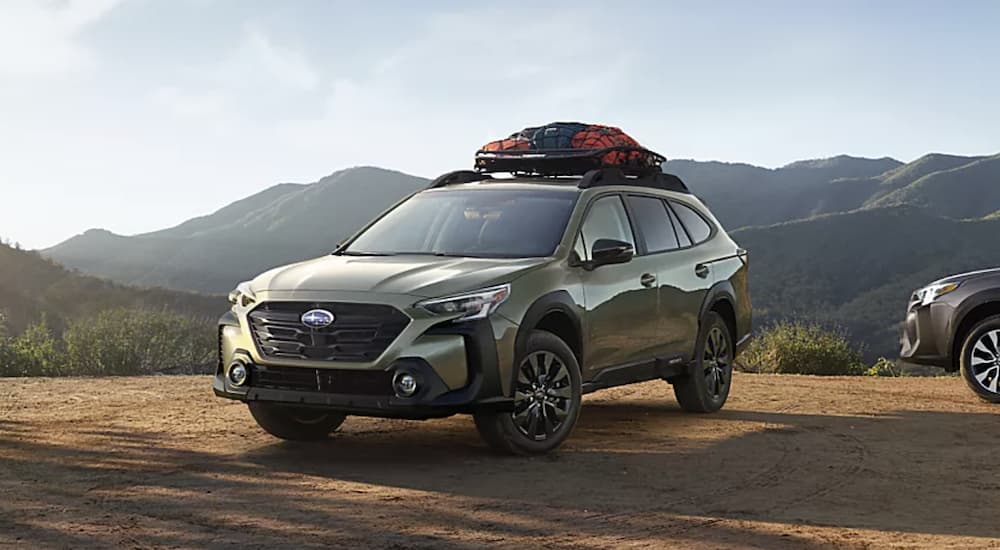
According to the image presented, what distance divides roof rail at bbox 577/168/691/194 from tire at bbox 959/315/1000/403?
3252 millimetres

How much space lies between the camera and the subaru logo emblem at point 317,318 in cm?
784

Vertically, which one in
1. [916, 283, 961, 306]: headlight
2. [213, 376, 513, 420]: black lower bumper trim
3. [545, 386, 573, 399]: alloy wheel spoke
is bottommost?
[545, 386, 573, 399]: alloy wheel spoke

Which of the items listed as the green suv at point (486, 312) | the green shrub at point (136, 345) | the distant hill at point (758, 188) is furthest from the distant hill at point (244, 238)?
the green suv at point (486, 312)

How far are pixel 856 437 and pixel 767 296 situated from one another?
69.1 meters

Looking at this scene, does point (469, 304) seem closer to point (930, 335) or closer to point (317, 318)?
point (317, 318)

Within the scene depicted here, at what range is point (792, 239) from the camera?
89.1m

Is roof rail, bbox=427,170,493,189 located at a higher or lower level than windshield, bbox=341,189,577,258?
higher

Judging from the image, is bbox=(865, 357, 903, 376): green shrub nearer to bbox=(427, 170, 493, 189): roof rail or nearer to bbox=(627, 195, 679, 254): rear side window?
bbox=(627, 195, 679, 254): rear side window

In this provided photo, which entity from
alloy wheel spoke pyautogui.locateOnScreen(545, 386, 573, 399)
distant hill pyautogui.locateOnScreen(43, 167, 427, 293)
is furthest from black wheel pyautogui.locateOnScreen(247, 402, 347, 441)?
distant hill pyautogui.locateOnScreen(43, 167, 427, 293)

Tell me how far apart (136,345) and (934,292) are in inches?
453

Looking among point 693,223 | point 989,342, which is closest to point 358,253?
point 693,223

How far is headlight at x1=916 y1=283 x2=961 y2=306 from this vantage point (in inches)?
481

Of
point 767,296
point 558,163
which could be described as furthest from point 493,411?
point 767,296

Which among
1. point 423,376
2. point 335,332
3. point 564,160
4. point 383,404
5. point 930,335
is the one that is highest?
point 564,160
